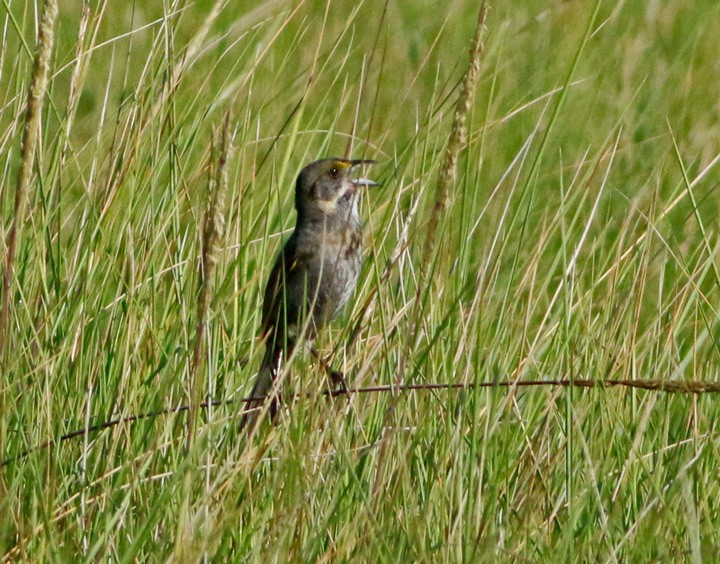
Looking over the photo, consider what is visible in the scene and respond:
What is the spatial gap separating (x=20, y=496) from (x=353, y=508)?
2.13 feet

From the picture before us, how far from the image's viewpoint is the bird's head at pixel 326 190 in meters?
4.58

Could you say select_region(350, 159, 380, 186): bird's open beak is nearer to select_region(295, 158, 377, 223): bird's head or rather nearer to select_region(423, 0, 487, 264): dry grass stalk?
select_region(295, 158, 377, 223): bird's head

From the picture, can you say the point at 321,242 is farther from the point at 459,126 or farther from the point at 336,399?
the point at 459,126

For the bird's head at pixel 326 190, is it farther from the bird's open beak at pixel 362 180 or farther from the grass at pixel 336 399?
the grass at pixel 336 399

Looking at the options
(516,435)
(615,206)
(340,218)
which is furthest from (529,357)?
(615,206)

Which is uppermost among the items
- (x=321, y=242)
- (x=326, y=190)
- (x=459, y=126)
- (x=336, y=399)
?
(x=459, y=126)

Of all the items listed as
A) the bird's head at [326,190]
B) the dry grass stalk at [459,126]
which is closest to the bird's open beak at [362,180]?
the bird's head at [326,190]

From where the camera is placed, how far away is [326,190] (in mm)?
4625

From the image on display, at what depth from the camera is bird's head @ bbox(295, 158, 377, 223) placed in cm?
458

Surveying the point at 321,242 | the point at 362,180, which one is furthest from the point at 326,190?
the point at 362,180

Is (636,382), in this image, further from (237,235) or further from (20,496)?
(237,235)

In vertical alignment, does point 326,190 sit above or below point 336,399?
above

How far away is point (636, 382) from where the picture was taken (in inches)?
93.3

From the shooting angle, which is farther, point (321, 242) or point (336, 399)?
point (321, 242)
